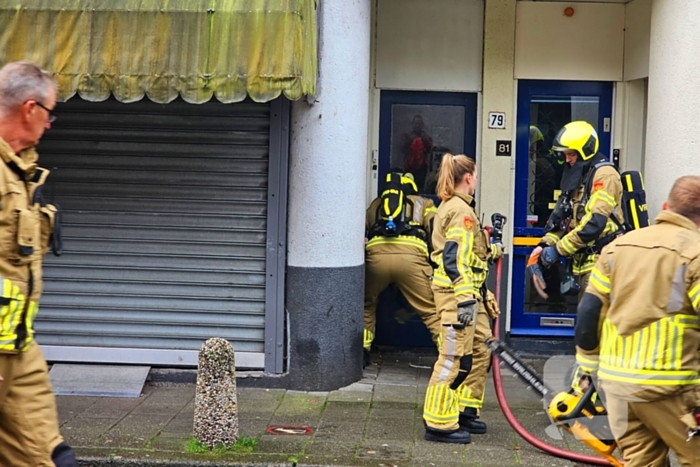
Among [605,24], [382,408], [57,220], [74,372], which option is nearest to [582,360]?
[57,220]

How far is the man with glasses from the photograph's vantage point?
4.01 m

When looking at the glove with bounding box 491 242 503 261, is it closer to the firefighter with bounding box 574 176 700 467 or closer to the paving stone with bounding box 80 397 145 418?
the firefighter with bounding box 574 176 700 467

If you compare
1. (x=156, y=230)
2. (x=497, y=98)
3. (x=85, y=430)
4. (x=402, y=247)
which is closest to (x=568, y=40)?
(x=497, y=98)

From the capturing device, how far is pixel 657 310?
13.9 ft

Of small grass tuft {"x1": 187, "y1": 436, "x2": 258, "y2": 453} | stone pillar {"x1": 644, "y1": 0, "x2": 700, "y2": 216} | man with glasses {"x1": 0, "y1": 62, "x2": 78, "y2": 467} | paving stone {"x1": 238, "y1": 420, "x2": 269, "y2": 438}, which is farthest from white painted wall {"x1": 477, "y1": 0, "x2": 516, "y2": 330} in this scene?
man with glasses {"x1": 0, "y1": 62, "x2": 78, "y2": 467}

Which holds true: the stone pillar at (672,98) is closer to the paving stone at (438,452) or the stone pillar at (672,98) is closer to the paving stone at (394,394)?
the paving stone at (394,394)

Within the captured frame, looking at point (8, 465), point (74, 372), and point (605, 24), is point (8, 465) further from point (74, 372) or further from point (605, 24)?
point (605, 24)

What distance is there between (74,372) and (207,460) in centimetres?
235

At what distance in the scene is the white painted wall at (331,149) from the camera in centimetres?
784

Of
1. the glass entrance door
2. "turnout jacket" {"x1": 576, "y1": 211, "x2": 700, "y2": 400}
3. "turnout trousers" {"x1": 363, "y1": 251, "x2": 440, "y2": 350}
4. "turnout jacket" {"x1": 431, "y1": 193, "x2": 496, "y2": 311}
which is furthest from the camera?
the glass entrance door

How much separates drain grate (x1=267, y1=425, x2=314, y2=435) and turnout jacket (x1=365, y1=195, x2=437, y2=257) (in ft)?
6.74

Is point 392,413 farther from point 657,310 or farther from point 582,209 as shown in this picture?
point 657,310

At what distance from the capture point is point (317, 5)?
7.78 meters

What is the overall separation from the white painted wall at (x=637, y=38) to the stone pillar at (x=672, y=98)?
65 centimetres
